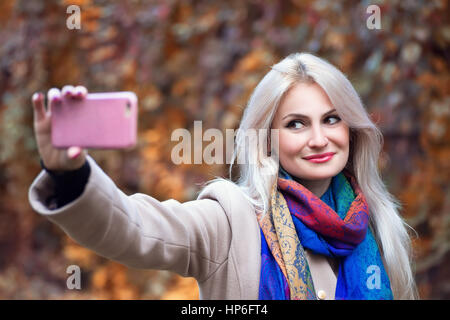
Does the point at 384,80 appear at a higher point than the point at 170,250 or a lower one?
higher

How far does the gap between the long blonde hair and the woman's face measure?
24mm

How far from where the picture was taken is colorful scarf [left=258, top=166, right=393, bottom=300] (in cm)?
146

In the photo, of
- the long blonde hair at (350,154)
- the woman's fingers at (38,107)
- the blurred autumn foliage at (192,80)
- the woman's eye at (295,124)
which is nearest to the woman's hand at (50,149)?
the woman's fingers at (38,107)

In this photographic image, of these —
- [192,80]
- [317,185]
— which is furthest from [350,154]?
[192,80]

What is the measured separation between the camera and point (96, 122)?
112 cm

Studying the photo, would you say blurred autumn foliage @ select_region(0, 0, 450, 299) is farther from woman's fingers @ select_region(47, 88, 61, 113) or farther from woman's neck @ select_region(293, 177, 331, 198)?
woman's fingers @ select_region(47, 88, 61, 113)

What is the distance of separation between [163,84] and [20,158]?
1.18 meters

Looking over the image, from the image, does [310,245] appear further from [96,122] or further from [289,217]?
[96,122]

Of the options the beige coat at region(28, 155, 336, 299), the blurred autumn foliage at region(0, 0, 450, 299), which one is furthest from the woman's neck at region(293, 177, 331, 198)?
the blurred autumn foliage at region(0, 0, 450, 299)

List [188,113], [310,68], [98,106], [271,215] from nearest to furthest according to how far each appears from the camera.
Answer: [98,106] < [271,215] < [310,68] < [188,113]

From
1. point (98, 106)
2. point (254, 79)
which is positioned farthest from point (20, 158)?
point (98, 106)

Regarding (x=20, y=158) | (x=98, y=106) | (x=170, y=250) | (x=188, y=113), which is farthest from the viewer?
(x=20, y=158)
